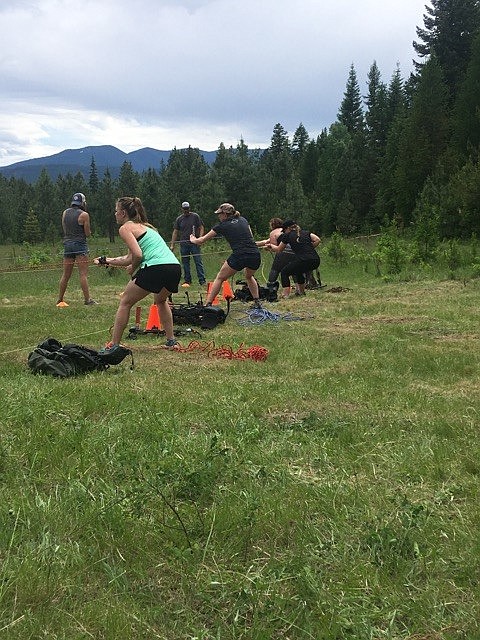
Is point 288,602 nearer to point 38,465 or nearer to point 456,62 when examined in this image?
point 38,465

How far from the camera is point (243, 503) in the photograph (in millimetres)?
2754

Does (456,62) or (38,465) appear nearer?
(38,465)

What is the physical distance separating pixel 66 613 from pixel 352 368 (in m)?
3.86

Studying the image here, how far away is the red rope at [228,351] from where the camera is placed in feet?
19.8

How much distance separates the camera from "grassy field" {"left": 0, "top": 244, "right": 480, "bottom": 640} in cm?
204

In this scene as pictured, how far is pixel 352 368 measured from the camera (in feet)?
17.9

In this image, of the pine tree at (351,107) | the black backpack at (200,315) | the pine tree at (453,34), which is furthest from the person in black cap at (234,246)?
the pine tree at (351,107)

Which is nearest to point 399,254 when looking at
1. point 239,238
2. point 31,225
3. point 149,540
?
point 239,238

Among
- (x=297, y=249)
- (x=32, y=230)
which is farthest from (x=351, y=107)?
(x=297, y=249)

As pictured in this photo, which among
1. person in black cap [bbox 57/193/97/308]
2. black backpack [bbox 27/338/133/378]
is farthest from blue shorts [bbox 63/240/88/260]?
black backpack [bbox 27/338/133/378]

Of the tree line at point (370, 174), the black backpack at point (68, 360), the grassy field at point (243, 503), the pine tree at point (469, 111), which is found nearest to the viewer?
the grassy field at point (243, 503)

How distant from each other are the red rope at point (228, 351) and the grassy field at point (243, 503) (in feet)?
1.32

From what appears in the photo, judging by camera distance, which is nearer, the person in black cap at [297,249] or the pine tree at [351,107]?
the person in black cap at [297,249]

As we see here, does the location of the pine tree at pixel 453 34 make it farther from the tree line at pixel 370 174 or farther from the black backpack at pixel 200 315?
the black backpack at pixel 200 315
